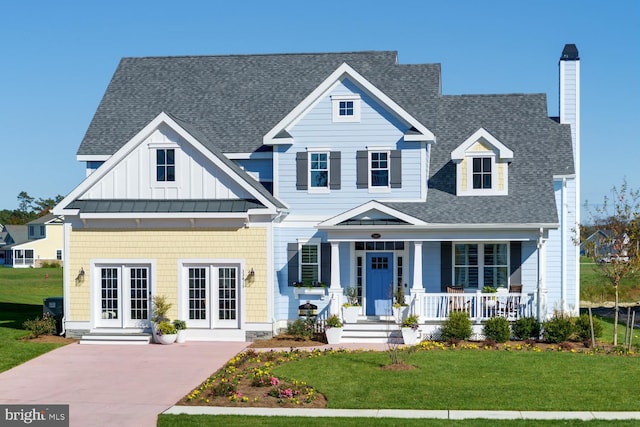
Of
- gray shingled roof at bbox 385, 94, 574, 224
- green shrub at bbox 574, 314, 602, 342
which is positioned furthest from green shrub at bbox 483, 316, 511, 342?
gray shingled roof at bbox 385, 94, 574, 224

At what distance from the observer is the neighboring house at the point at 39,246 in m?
104

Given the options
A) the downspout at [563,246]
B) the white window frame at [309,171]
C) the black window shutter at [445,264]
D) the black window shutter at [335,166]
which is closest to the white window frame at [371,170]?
the black window shutter at [335,166]

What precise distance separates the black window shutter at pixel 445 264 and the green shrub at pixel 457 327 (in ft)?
7.68

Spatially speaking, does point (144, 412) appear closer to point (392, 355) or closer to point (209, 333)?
point (392, 355)

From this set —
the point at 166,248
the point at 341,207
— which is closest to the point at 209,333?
the point at 166,248

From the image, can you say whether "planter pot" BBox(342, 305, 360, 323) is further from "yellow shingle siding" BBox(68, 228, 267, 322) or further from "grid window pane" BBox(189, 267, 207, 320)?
"grid window pane" BBox(189, 267, 207, 320)

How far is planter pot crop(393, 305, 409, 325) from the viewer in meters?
25.7

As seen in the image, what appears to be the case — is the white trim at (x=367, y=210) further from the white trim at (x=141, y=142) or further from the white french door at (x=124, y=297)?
the white french door at (x=124, y=297)

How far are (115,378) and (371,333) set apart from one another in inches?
337

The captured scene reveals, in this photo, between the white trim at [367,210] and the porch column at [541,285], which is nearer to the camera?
the porch column at [541,285]

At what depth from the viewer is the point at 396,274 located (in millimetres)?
27578

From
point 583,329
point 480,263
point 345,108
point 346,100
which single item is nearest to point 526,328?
point 583,329

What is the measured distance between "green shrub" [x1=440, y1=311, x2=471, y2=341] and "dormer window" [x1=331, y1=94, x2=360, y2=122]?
24.2ft

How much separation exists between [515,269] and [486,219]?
7.13ft
